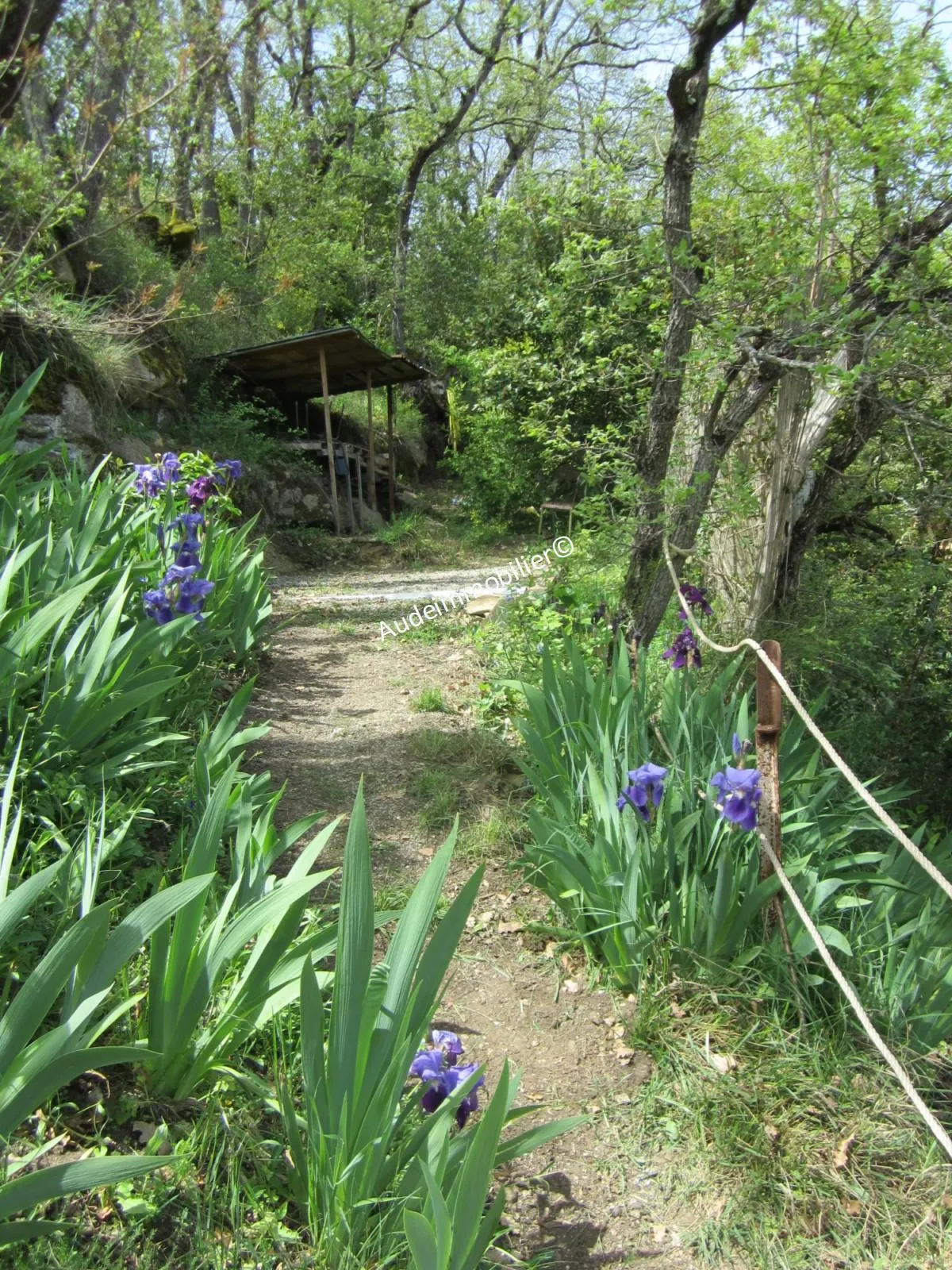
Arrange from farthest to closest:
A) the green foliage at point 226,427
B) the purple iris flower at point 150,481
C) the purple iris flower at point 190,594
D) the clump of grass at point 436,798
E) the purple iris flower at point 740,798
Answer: the green foliage at point 226,427 → the purple iris flower at point 150,481 → the clump of grass at point 436,798 → the purple iris flower at point 190,594 → the purple iris flower at point 740,798

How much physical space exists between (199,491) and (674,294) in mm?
2338

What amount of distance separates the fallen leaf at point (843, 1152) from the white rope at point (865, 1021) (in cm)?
17

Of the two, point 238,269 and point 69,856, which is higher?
point 238,269

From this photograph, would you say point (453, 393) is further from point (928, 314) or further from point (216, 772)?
point (216, 772)

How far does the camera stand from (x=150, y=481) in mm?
4098

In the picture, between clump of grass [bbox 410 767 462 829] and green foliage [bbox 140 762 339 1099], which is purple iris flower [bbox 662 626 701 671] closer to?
clump of grass [bbox 410 767 462 829]

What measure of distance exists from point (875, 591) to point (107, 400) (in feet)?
22.3

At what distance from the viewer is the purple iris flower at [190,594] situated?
3.10 metres

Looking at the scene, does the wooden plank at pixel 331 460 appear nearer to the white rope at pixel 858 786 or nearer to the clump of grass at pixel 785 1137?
the white rope at pixel 858 786

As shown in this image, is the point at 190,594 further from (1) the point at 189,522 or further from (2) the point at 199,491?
(2) the point at 199,491

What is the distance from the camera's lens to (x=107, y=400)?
8.14 m

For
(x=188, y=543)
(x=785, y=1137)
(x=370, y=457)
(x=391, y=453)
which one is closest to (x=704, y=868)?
(x=785, y=1137)

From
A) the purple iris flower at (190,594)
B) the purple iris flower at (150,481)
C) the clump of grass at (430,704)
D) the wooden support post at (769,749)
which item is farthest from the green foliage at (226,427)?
the wooden support post at (769,749)

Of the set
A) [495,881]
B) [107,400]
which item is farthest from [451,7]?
[495,881]
